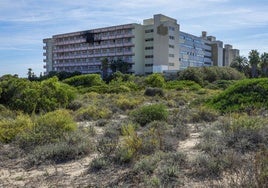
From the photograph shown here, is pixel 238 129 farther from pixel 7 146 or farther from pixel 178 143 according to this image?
pixel 7 146

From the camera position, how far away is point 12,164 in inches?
323

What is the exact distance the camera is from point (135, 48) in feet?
301

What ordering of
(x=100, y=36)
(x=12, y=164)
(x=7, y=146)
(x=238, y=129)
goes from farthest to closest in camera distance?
(x=100, y=36) < (x=7, y=146) < (x=238, y=129) < (x=12, y=164)

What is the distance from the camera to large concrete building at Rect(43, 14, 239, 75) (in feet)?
298

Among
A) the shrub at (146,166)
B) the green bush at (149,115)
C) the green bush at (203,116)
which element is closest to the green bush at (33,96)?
the green bush at (149,115)

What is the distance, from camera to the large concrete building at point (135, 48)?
298 ft

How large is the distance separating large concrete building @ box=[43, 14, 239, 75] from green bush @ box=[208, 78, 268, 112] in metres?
68.2

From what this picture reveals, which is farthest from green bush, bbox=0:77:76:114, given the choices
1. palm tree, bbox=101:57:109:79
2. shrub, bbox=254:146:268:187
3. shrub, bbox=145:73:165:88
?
palm tree, bbox=101:57:109:79

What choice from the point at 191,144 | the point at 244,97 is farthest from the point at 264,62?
the point at 191,144

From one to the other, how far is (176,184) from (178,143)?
318cm

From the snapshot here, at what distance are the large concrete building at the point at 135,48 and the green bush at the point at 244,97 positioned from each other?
6822cm

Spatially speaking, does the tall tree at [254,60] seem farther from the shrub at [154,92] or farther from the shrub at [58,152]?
the shrub at [58,152]

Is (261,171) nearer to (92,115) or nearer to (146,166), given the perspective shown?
(146,166)

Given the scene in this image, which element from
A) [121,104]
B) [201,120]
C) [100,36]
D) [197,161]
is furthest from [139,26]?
[197,161]
